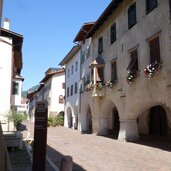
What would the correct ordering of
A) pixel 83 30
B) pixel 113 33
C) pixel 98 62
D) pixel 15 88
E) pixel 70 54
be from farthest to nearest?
pixel 70 54, pixel 15 88, pixel 83 30, pixel 98 62, pixel 113 33

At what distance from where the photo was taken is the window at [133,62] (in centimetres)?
1546

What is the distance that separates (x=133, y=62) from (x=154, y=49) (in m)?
2.00

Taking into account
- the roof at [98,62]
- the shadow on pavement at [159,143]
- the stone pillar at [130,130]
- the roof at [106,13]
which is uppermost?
the roof at [106,13]

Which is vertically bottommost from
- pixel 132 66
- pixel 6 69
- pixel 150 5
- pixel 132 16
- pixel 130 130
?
pixel 130 130

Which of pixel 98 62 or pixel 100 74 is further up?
pixel 98 62

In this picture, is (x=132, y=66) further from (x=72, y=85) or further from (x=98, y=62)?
(x=72, y=85)

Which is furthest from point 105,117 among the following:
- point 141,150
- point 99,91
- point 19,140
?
point 19,140

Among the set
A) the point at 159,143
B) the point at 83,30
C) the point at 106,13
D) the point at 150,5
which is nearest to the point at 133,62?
the point at 150,5

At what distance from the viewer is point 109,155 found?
461 inches

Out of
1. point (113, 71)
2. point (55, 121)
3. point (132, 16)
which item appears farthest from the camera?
point (55, 121)

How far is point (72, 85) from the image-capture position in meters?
32.9

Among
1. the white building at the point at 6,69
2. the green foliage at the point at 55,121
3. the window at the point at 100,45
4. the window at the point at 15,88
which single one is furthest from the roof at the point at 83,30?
the green foliage at the point at 55,121

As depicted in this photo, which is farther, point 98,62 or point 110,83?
point 98,62

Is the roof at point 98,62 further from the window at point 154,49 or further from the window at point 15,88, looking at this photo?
the window at point 15,88
